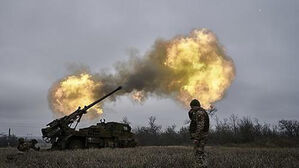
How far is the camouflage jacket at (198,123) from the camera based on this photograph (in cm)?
902

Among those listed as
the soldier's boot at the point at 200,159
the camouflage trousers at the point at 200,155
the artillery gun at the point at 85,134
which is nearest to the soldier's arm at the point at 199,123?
the camouflage trousers at the point at 200,155

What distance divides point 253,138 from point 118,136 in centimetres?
2276

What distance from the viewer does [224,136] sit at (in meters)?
43.4

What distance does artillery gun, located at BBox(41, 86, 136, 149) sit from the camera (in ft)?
76.5

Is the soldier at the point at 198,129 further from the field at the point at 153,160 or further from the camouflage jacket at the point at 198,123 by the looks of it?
the field at the point at 153,160

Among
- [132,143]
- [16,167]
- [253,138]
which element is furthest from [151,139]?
[16,167]

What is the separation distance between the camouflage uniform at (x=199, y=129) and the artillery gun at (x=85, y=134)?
1569cm

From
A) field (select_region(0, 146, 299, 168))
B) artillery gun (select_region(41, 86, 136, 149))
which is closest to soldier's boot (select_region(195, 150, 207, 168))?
field (select_region(0, 146, 299, 168))

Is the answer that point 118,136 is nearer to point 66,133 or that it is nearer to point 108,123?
point 108,123

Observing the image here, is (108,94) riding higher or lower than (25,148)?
higher

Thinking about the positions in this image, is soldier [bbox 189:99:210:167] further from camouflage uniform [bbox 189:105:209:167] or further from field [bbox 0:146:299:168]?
field [bbox 0:146:299:168]

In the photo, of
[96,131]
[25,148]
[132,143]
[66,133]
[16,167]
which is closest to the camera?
[16,167]

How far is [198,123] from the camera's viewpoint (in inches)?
356

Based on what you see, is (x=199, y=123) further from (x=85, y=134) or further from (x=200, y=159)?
(x=85, y=134)
